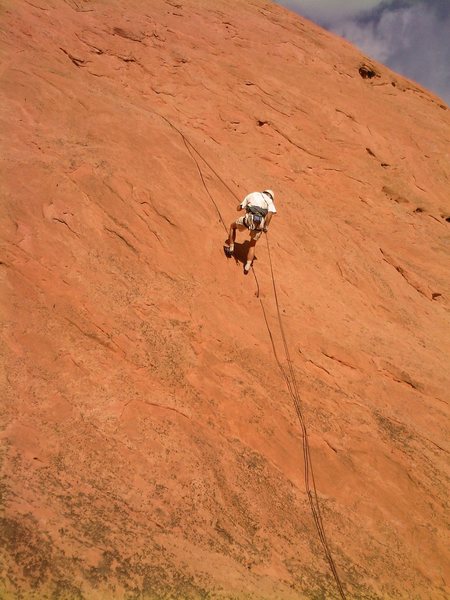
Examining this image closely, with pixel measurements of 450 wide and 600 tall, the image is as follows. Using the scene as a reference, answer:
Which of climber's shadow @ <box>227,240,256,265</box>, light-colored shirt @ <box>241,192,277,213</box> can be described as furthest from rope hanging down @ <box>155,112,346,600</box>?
light-colored shirt @ <box>241,192,277,213</box>

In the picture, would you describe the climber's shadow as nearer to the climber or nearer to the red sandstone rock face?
the climber

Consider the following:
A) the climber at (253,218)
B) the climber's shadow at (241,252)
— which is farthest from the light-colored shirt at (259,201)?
the climber's shadow at (241,252)

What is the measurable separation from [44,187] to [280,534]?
4.61m

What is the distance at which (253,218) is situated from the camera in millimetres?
5375

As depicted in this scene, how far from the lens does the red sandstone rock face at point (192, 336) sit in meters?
2.97

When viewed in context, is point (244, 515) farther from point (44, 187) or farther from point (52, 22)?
point (52, 22)

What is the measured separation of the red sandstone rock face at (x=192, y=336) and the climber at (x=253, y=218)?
279mm

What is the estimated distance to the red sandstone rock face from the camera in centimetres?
297

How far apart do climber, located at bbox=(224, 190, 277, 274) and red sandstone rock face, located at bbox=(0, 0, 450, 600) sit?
11.0 inches

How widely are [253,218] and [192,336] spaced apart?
1905 mm

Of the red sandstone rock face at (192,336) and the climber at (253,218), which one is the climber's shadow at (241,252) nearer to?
the climber at (253,218)

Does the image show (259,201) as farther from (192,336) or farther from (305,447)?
(305,447)

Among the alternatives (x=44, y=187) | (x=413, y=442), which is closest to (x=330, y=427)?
(x=413, y=442)

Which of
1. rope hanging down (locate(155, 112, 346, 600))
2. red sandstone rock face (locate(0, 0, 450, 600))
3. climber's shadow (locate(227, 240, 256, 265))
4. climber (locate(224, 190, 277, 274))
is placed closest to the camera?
red sandstone rock face (locate(0, 0, 450, 600))
